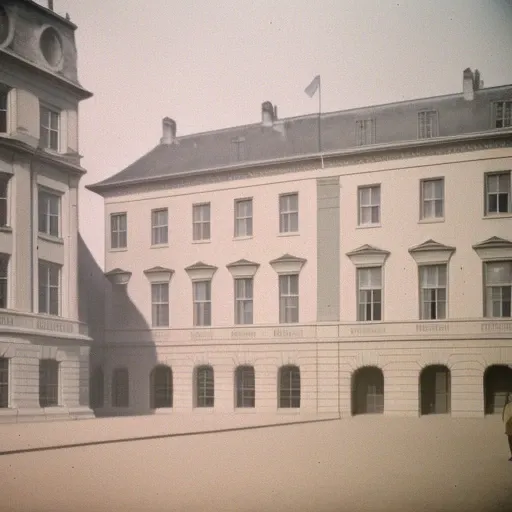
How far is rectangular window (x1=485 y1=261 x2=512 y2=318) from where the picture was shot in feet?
45.7

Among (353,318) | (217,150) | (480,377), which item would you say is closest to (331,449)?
(480,377)

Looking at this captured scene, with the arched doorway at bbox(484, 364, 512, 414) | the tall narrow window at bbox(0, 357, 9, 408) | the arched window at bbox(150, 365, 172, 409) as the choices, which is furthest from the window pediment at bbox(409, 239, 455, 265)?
the tall narrow window at bbox(0, 357, 9, 408)

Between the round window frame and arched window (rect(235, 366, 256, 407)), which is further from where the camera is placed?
arched window (rect(235, 366, 256, 407))

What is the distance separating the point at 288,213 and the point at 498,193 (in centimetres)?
634

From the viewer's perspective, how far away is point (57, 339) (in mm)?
12172

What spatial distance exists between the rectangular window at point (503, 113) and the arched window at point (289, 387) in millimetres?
6875

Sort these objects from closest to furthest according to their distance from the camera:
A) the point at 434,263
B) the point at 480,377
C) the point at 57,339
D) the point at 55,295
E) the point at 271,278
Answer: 1. the point at 57,339
2. the point at 55,295
3. the point at 480,377
4. the point at 434,263
5. the point at 271,278

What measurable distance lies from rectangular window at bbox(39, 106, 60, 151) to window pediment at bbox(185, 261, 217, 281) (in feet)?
16.8

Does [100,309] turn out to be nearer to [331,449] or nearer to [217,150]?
[217,150]

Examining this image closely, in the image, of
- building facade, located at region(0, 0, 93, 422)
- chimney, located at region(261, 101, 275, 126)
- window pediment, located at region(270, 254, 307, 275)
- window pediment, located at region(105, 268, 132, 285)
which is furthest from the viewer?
window pediment, located at region(270, 254, 307, 275)

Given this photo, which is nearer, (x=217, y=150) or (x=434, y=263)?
(x=217, y=150)

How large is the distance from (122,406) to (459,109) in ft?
21.4

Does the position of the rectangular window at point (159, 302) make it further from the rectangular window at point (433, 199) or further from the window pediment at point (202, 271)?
the rectangular window at point (433, 199)

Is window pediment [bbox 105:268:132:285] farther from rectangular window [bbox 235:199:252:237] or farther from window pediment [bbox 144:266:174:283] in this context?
rectangular window [bbox 235:199:252:237]
